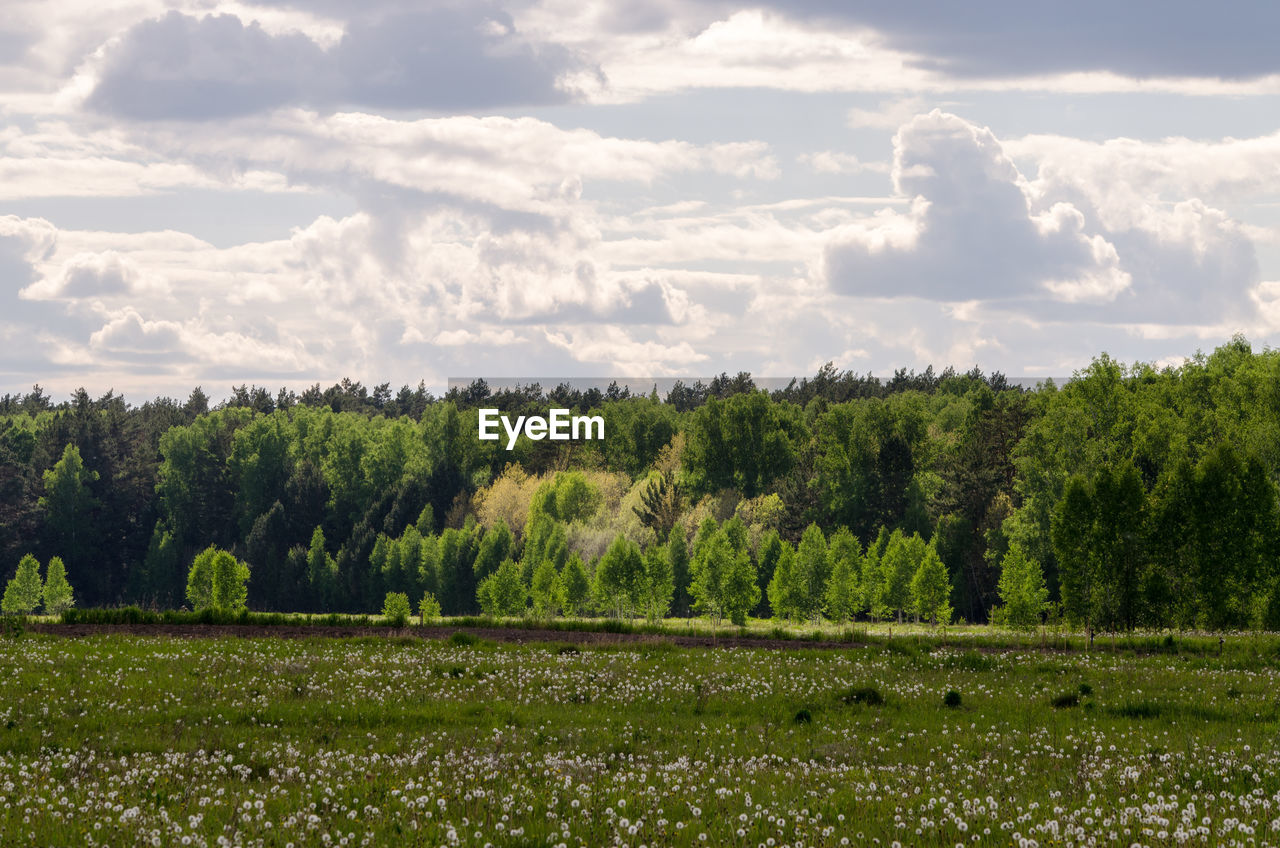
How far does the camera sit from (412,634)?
4478 cm

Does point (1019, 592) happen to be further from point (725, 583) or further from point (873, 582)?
point (725, 583)

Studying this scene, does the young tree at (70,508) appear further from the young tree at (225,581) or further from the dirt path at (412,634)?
the dirt path at (412,634)

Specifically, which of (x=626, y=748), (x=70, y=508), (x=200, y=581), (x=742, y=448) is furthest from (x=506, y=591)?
(x=70, y=508)

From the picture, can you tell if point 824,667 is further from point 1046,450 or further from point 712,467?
point 712,467

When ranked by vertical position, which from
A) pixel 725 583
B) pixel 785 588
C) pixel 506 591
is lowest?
pixel 506 591

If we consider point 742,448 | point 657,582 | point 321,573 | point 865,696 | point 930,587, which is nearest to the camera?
point 865,696

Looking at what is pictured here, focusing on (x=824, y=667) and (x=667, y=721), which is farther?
(x=824, y=667)

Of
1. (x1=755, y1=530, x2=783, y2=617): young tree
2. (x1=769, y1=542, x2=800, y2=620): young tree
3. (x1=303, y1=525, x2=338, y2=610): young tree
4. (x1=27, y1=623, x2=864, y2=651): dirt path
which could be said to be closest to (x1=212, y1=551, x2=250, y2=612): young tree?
(x1=769, y1=542, x2=800, y2=620): young tree

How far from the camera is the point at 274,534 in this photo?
559ft

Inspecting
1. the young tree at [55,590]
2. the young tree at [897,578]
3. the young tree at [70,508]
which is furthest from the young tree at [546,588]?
→ the young tree at [70,508]

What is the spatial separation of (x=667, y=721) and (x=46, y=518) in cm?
17514

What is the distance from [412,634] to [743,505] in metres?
92.2

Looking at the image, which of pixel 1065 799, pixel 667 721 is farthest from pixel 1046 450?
pixel 1065 799

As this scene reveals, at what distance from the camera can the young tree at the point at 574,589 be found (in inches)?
3979
